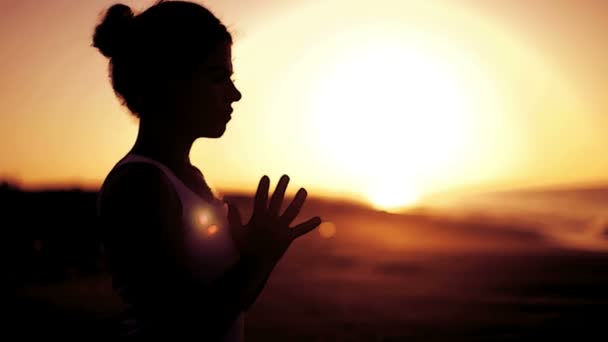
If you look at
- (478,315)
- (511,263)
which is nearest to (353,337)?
(478,315)

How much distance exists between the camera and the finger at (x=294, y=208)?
6.61 feet

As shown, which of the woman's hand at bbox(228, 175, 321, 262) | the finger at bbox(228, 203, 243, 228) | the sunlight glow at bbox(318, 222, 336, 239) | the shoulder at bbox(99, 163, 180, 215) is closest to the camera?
the shoulder at bbox(99, 163, 180, 215)

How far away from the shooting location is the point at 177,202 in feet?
6.06

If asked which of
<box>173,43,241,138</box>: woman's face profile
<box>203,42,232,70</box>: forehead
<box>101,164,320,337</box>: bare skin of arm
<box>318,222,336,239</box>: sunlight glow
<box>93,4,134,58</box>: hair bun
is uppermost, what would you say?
<box>93,4,134,58</box>: hair bun

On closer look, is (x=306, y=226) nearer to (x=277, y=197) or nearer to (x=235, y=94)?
(x=277, y=197)

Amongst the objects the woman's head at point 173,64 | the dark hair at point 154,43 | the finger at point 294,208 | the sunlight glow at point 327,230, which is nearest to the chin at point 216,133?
the woman's head at point 173,64

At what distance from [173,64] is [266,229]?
1.86 ft

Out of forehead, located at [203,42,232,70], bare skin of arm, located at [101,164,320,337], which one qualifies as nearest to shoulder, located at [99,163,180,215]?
bare skin of arm, located at [101,164,320,337]

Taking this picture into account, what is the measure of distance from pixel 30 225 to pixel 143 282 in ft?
40.2

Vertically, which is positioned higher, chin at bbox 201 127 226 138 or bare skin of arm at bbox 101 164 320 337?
chin at bbox 201 127 226 138

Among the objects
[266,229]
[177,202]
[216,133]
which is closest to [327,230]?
[216,133]

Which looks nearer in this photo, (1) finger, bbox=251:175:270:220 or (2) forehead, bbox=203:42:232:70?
(1) finger, bbox=251:175:270:220

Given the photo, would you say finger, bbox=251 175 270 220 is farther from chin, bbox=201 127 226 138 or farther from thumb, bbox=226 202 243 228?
chin, bbox=201 127 226 138

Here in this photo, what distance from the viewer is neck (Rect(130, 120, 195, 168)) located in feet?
6.72
